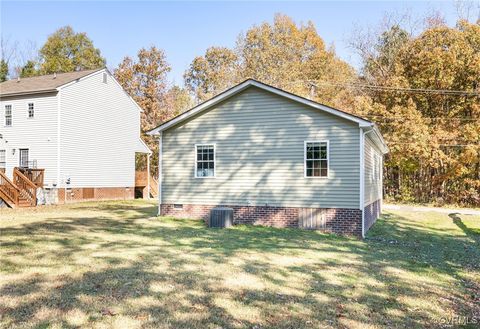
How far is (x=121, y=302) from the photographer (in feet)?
17.5

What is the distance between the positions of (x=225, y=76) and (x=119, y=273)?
3523cm

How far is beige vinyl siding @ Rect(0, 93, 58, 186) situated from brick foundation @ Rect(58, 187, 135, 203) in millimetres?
1112

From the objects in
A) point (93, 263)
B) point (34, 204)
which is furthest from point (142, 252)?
point (34, 204)

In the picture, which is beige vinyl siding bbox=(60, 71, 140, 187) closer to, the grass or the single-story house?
the single-story house

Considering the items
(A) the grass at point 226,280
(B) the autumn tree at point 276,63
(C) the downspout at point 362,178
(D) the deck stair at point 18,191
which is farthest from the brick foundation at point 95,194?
(B) the autumn tree at point 276,63

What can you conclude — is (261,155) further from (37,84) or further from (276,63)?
(276,63)

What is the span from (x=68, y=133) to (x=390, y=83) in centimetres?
2214

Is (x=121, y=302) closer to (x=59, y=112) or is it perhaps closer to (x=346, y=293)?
(x=346, y=293)

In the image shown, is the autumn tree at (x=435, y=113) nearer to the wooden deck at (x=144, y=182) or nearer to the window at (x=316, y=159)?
the window at (x=316, y=159)

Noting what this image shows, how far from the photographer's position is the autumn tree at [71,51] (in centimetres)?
4741

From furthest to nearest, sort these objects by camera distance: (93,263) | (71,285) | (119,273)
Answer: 1. (93,263)
2. (119,273)
3. (71,285)

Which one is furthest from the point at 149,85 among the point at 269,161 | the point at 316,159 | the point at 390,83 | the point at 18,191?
the point at 316,159

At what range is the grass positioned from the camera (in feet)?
16.3

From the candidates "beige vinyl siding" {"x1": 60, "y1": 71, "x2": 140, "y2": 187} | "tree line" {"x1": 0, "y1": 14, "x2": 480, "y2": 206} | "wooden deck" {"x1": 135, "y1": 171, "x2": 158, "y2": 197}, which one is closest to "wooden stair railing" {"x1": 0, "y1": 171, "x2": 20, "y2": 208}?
"beige vinyl siding" {"x1": 60, "y1": 71, "x2": 140, "y2": 187}
